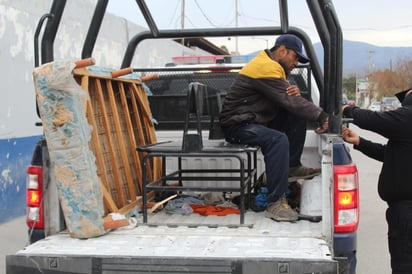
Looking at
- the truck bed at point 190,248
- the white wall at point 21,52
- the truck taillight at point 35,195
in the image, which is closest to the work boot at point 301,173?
the truck bed at point 190,248

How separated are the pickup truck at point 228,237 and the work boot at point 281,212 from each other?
0.06 m

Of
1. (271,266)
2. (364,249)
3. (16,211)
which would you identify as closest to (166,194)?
(271,266)

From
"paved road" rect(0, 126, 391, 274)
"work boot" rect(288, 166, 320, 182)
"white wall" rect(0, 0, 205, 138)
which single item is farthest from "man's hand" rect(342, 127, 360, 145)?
"white wall" rect(0, 0, 205, 138)

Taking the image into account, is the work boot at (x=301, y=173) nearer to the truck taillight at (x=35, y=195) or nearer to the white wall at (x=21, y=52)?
the truck taillight at (x=35, y=195)

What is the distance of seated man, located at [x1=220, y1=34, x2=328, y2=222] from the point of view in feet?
13.3

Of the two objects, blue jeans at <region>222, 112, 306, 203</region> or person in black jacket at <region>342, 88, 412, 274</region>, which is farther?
blue jeans at <region>222, 112, 306, 203</region>

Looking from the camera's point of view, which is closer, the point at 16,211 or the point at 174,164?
the point at 174,164

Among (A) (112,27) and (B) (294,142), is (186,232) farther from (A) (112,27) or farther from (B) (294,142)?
(A) (112,27)

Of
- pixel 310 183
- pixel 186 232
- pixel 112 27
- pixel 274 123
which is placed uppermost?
pixel 112 27

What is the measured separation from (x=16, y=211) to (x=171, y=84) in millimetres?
3546

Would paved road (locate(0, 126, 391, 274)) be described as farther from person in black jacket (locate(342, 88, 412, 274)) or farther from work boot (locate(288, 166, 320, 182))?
person in black jacket (locate(342, 88, 412, 274))

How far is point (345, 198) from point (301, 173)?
3.84 feet

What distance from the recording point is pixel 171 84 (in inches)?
232

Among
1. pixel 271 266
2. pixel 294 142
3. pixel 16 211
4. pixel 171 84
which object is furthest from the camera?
pixel 16 211
